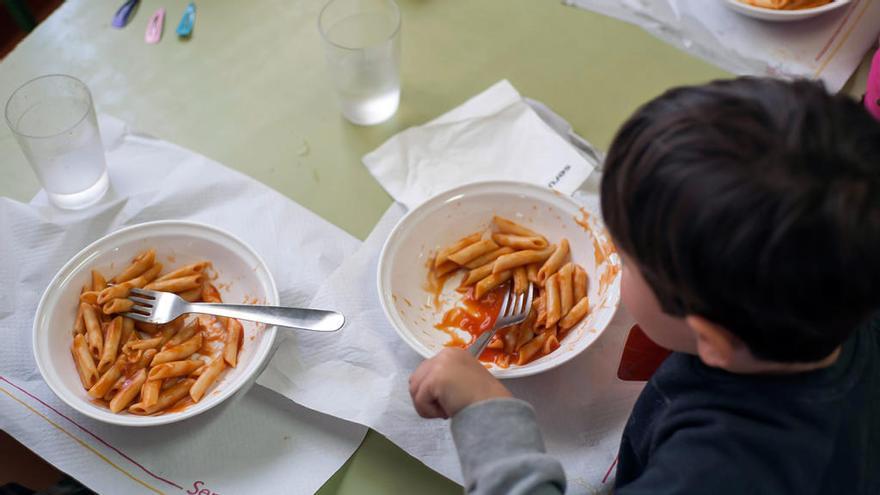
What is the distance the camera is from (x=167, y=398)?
2.59ft

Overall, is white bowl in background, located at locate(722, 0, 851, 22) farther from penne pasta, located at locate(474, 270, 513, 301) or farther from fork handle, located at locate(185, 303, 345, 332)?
fork handle, located at locate(185, 303, 345, 332)

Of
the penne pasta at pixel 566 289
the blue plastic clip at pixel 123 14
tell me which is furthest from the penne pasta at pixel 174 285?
the blue plastic clip at pixel 123 14

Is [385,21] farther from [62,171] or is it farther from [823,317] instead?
[823,317]

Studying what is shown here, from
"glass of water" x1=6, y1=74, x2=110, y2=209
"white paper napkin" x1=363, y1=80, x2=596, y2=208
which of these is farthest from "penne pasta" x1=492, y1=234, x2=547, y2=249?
"glass of water" x1=6, y1=74, x2=110, y2=209

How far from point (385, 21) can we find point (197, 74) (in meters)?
0.30

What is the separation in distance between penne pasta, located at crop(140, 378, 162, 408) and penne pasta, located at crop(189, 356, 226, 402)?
3cm

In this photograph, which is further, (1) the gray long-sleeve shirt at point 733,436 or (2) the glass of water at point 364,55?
(2) the glass of water at point 364,55

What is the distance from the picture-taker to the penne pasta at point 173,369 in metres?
0.79

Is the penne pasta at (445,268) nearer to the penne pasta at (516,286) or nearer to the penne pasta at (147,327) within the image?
the penne pasta at (516,286)

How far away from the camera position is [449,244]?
0.93 m

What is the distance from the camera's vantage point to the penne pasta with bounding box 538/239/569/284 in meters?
0.88

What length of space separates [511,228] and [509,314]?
12 centimetres

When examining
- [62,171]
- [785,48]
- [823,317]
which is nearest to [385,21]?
[62,171]

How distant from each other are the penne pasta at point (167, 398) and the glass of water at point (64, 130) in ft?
1.07
